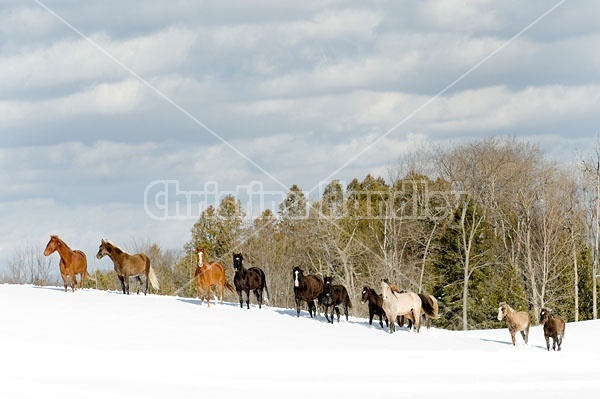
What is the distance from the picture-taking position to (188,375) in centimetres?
1872

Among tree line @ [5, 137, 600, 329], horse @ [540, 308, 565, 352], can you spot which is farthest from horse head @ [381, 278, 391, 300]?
tree line @ [5, 137, 600, 329]

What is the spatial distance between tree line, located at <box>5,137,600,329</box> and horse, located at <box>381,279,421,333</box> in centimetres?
2875

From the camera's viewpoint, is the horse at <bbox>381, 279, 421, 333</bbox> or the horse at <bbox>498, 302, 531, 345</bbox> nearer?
the horse at <bbox>498, 302, 531, 345</bbox>

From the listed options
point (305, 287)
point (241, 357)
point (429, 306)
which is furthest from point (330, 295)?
point (241, 357)

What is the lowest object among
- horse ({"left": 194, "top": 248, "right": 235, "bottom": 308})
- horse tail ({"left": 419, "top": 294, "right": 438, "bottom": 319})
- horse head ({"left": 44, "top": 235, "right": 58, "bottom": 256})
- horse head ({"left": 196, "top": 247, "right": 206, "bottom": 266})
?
horse tail ({"left": 419, "top": 294, "right": 438, "bottom": 319})

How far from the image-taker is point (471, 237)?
196 feet

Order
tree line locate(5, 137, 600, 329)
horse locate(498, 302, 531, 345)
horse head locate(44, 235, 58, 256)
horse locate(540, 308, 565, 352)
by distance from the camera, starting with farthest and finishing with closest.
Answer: tree line locate(5, 137, 600, 329) < horse head locate(44, 235, 58, 256) < horse locate(498, 302, 531, 345) < horse locate(540, 308, 565, 352)

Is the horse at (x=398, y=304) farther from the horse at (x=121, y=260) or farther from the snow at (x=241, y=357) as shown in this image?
the horse at (x=121, y=260)

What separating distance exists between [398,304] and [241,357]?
839 centimetres

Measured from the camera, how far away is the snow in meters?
17.7

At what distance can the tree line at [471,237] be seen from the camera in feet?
199

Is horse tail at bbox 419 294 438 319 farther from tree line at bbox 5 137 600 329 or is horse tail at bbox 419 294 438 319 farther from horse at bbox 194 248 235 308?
tree line at bbox 5 137 600 329

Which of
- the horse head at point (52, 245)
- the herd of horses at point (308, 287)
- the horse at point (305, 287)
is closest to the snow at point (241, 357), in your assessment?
the herd of horses at point (308, 287)

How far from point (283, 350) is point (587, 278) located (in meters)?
46.5
